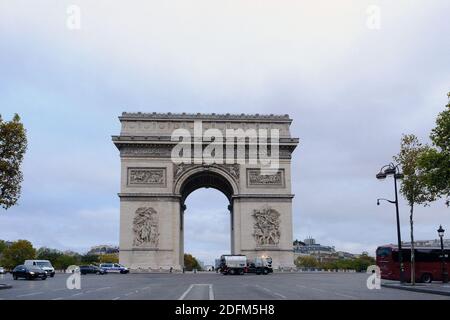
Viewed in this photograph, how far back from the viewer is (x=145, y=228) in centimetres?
5384

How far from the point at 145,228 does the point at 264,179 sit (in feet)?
40.8

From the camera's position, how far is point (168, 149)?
184 ft

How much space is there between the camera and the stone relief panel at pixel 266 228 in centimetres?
5500

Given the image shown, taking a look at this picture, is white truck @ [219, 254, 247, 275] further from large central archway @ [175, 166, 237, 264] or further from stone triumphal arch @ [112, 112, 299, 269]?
large central archway @ [175, 166, 237, 264]

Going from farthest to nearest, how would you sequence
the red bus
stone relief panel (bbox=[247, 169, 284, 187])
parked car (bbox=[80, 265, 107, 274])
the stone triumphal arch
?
parked car (bbox=[80, 265, 107, 274])
stone relief panel (bbox=[247, 169, 284, 187])
the stone triumphal arch
the red bus

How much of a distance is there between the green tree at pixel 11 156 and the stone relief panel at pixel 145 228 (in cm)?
2437

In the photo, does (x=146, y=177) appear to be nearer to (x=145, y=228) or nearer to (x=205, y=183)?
(x=145, y=228)

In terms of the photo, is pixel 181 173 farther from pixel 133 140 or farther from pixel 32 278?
pixel 32 278

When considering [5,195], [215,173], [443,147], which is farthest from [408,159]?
[215,173]

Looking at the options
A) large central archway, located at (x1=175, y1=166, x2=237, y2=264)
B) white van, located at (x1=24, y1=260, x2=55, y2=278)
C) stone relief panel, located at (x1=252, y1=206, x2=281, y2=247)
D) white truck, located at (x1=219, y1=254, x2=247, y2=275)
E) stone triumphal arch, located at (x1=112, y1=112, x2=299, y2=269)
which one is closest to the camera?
white van, located at (x1=24, y1=260, x2=55, y2=278)

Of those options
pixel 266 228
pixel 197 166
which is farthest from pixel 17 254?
pixel 266 228

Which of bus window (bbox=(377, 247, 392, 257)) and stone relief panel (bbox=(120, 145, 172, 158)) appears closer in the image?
bus window (bbox=(377, 247, 392, 257))

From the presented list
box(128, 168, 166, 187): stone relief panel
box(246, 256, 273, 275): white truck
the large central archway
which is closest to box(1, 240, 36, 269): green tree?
the large central archway

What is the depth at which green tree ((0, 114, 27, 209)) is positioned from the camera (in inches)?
1160
